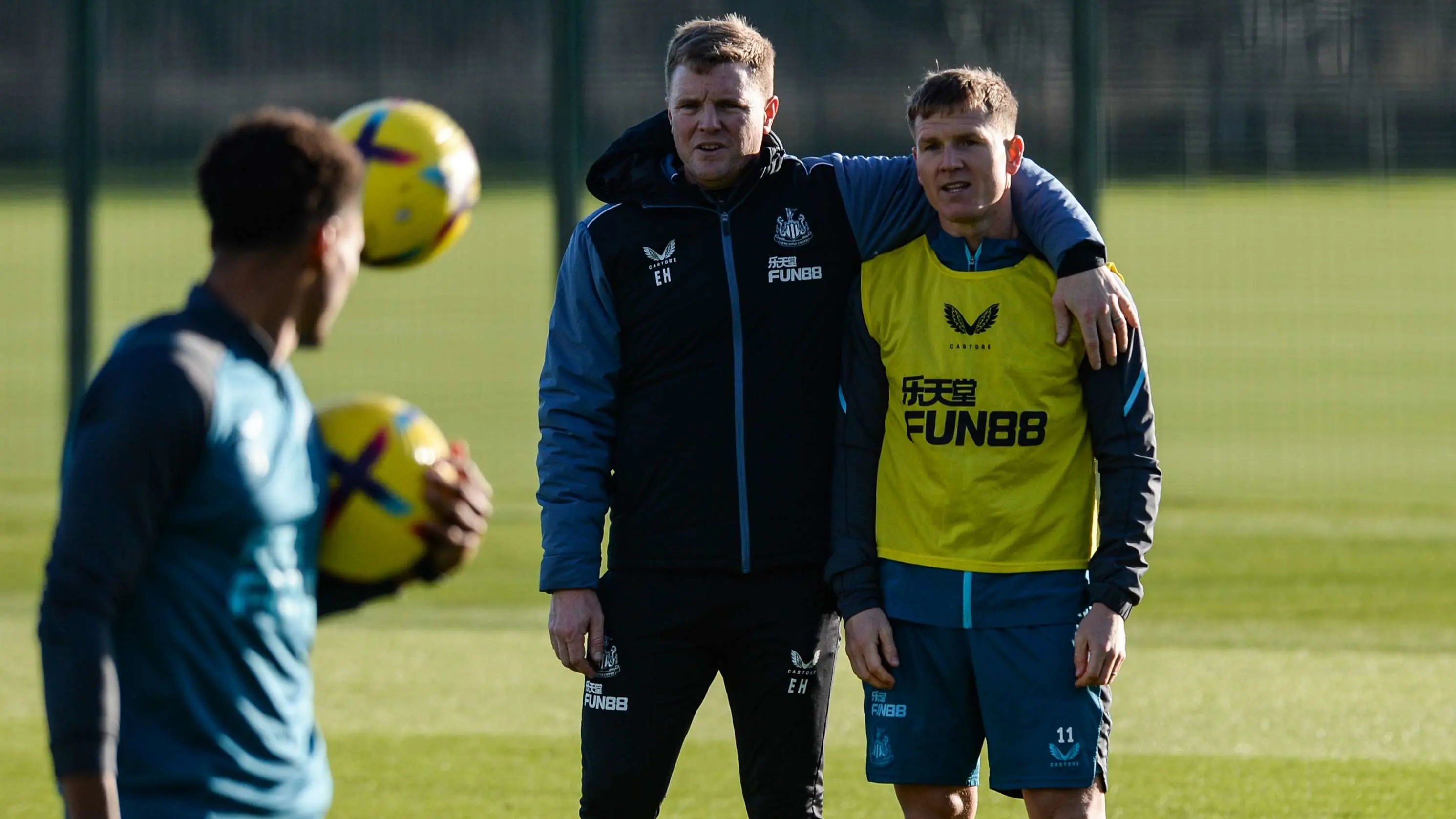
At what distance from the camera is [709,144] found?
3.92 metres

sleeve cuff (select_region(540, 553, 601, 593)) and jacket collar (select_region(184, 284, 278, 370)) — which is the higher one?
jacket collar (select_region(184, 284, 278, 370))

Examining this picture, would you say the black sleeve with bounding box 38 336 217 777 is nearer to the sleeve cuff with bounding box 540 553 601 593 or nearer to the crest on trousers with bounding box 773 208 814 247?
the sleeve cuff with bounding box 540 553 601 593

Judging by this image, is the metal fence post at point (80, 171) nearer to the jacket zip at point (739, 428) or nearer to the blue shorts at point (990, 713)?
the jacket zip at point (739, 428)

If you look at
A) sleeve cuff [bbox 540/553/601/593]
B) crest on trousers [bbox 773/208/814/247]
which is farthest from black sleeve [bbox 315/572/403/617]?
crest on trousers [bbox 773/208/814/247]

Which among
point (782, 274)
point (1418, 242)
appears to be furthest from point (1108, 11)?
point (1418, 242)

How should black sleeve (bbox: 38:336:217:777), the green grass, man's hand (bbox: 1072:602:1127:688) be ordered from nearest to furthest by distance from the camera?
black sleeve (bbox: 38:336:217:777) → man's hand (bbox: 1072:602:1127:688) → the green grass

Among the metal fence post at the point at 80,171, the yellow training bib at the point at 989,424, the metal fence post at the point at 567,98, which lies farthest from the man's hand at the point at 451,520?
the metal fence post at the point at 80,171

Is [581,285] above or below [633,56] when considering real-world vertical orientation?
below

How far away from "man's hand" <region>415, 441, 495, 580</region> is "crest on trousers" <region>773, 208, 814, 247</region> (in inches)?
58.1

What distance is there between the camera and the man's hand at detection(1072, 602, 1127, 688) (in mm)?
3699

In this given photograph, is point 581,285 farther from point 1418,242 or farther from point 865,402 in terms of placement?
point 1418,242

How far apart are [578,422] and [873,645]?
0.80 metres

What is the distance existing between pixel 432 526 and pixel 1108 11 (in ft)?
26.9

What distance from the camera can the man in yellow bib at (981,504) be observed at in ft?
12.3
